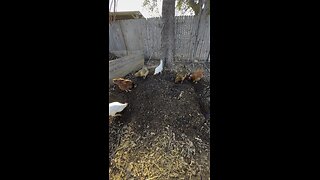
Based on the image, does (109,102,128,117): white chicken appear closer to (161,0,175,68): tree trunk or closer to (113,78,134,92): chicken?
(113,78,134,92): chicken

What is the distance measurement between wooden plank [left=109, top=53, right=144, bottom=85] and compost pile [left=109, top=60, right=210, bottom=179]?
34 cm

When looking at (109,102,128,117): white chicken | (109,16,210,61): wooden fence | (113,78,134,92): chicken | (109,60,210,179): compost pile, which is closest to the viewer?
(109,60,210,179): compost pile

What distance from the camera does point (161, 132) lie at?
93.6 inches

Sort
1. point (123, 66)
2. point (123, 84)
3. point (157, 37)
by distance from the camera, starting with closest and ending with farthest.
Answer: point (123, 84) → point (123, 66) → point (157, 37)

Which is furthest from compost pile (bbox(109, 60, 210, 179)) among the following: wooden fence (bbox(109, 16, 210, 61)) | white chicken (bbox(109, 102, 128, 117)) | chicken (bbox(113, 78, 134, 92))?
wooden fence (bbox(109, 16, 210, 61))

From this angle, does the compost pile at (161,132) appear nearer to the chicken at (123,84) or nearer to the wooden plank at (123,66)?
the chicken at (123,84)

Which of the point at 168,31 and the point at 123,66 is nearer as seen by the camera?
the point at 168,31

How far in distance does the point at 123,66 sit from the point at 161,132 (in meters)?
1.46

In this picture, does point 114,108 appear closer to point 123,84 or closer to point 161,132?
point 161,132

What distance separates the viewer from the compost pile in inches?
78.5

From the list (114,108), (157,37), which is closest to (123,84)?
(114,108)
